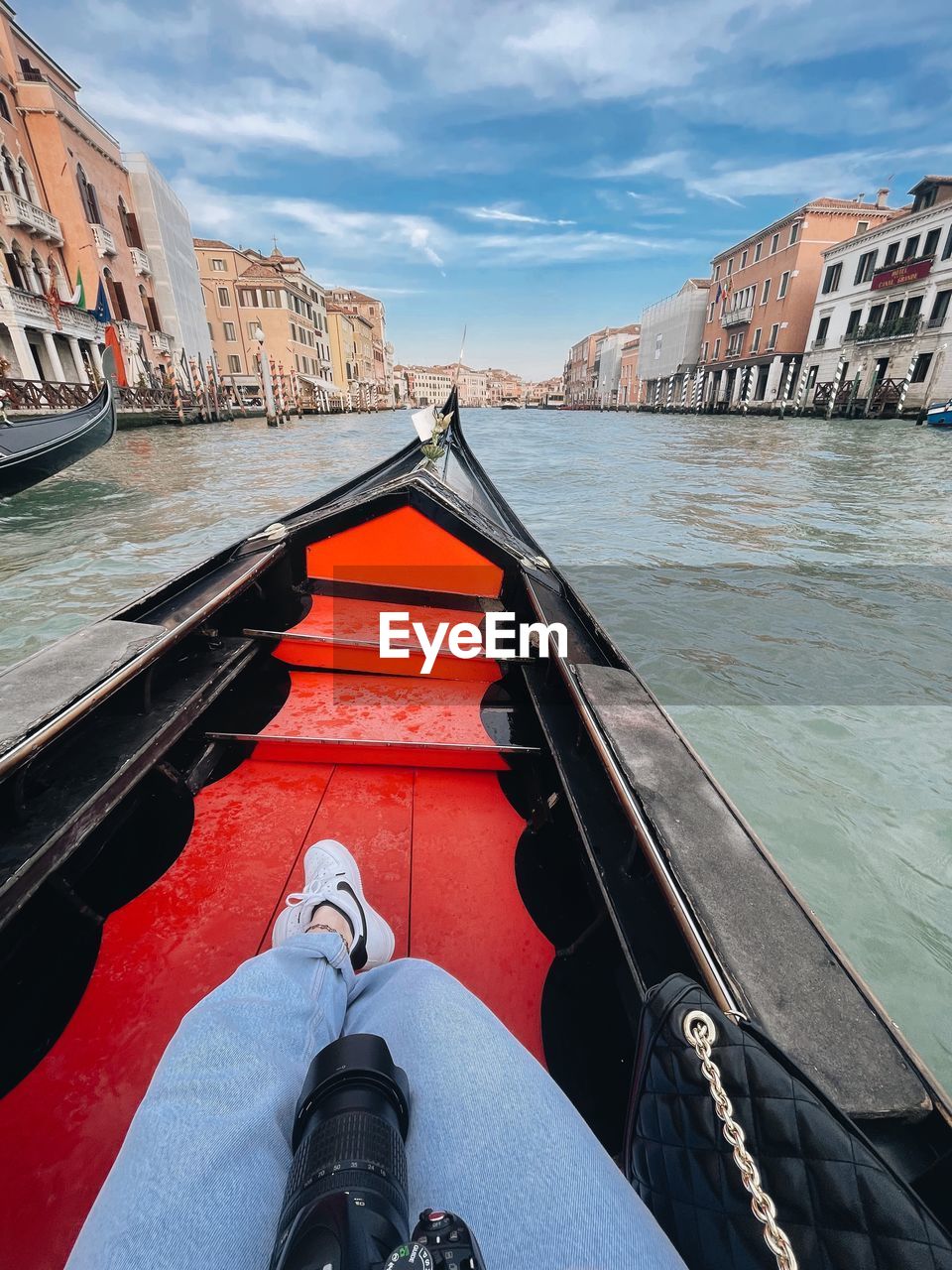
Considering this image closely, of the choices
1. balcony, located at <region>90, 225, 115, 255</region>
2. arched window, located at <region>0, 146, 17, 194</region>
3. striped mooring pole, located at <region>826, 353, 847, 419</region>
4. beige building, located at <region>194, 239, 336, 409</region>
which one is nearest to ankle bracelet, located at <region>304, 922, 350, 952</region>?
arched window, located at <region>0, 146, 17, 194</region>

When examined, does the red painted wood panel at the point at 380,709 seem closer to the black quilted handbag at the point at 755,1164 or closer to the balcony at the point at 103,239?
the black quilted handbag at the point at 755,1164

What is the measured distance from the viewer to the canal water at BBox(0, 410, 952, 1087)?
2080 millimetres

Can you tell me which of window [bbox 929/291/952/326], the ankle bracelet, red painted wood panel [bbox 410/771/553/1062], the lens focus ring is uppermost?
window [bbox 929/291/952/326]

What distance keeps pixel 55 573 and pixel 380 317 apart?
68.8m

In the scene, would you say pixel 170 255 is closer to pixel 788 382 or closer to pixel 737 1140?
pixel 788 382

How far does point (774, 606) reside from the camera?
4352mm

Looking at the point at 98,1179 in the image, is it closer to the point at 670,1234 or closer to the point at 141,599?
the point at 670,1234

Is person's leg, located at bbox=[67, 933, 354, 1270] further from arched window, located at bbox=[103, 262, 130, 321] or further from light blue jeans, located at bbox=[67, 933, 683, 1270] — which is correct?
arched window, located at bbox=[103, 262, 130, 321]

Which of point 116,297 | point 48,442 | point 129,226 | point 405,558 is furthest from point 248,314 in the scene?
point 405,558

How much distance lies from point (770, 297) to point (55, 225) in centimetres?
3057

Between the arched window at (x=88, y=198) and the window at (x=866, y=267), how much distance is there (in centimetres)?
2838

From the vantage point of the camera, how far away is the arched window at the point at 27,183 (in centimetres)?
1577

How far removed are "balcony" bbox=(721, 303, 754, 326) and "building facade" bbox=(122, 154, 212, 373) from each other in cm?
2811

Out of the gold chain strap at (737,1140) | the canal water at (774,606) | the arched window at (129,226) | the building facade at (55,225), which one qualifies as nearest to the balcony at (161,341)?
the building facade at (55,225)
